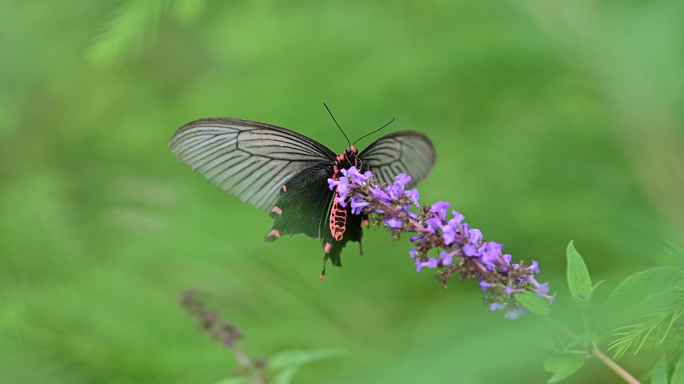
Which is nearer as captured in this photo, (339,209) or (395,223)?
(395,223)

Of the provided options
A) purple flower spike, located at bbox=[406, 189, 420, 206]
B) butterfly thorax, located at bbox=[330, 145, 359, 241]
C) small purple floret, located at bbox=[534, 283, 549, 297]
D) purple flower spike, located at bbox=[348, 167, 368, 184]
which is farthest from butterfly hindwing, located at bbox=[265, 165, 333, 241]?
small purple floret, located at bbox=[534, 283, 549, 297]

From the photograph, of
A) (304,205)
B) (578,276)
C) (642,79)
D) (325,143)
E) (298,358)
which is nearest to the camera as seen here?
(578,276)

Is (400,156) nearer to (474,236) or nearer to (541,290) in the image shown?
(474,236)

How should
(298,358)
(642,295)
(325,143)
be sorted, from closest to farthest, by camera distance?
(642,295) < (298,358) < (325,143)

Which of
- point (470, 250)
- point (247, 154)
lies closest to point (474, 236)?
point (470, 250)

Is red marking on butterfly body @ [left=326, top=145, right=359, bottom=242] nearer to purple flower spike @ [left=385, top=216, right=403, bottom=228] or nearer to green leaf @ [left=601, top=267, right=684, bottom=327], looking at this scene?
purple flower spike @ [left=385, top=216, right=403, bottom=228]

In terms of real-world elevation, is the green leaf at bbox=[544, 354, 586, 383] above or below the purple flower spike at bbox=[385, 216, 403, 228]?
below

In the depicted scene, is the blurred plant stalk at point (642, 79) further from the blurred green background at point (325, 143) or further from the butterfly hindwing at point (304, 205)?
the butterfly hindwing at point (304, 205)
